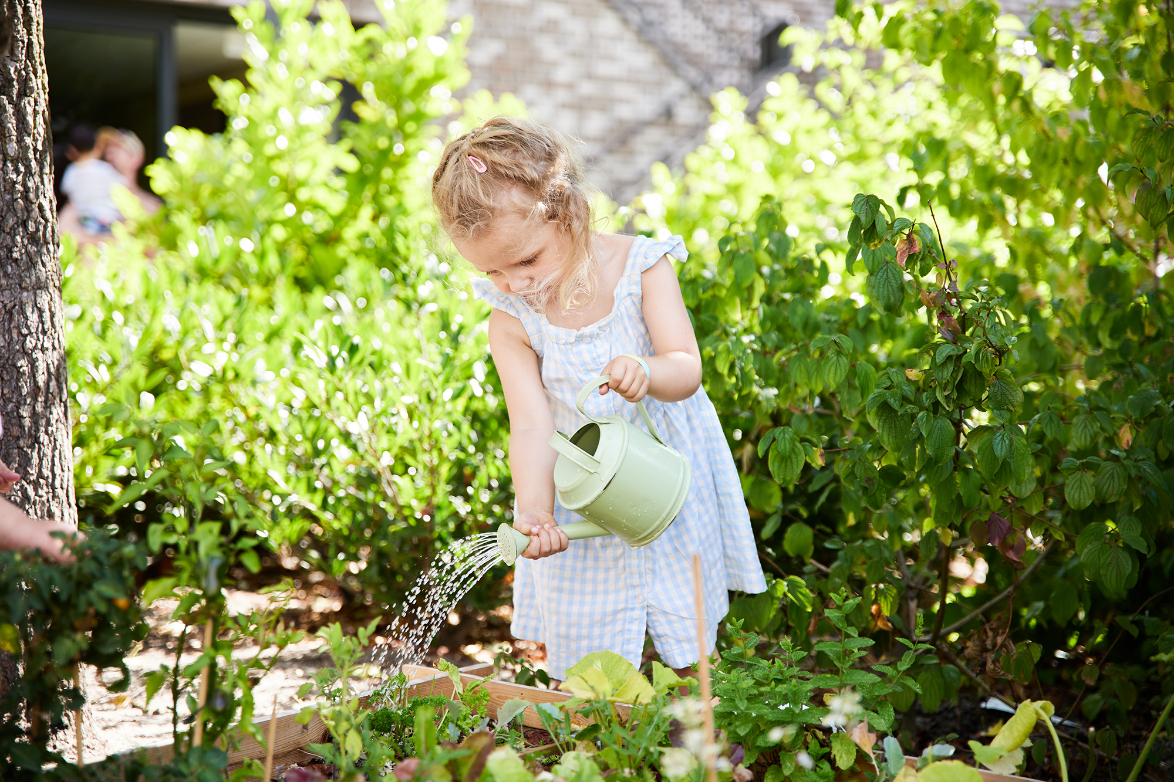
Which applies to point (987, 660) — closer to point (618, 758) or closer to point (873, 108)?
point (618, 758)

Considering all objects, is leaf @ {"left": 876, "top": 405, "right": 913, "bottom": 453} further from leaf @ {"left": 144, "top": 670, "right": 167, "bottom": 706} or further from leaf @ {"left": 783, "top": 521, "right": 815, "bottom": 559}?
leaf @ {"left": 144, "top": 670, "right": 167, "bottom": 706}

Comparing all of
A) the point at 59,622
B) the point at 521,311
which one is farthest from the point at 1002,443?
the point at 59,622

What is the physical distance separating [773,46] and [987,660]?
7329 millimetres

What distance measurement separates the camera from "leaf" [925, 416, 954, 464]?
1.52 metres

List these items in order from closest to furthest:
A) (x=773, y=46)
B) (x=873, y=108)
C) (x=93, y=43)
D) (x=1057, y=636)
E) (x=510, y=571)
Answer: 1. (x=1057, y=636)
2. (x=510, y=571)
3. (x=873, y=108)
4. (x=93, y=43)
5. (x=773, y=46)

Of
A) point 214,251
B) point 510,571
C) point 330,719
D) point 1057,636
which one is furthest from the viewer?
point 214,251

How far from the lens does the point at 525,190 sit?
162 cm

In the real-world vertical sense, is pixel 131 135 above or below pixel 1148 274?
above

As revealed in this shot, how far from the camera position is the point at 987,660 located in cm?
178

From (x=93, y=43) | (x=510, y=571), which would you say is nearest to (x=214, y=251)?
(x=510, y=571)

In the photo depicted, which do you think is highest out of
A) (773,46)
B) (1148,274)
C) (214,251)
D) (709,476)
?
(773,46)

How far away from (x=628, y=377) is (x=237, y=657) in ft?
4.37

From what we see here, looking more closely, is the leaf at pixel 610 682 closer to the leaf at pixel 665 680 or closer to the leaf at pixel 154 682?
the leaf at pixel 665 680

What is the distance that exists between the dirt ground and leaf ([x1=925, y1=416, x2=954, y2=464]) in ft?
3.59
